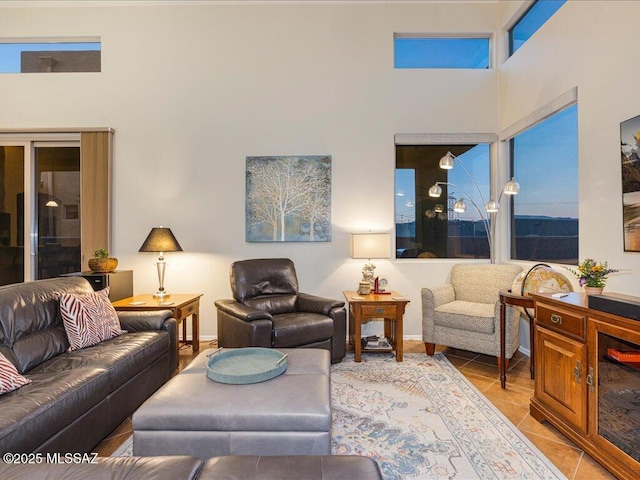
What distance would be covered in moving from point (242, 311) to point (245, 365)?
1114 millimetres

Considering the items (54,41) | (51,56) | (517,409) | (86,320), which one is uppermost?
(54,41)

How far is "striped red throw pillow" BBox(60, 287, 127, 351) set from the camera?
2389 mm

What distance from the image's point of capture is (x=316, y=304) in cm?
353

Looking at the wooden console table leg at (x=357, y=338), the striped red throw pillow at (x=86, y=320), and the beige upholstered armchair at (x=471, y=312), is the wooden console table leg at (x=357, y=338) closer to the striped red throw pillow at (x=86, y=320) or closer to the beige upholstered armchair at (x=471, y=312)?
the beige upholstered armchair at (x=471, y=312)

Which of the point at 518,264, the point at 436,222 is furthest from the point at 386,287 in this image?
the point at 518,264

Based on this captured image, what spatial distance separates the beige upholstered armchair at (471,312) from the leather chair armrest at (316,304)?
0.94m

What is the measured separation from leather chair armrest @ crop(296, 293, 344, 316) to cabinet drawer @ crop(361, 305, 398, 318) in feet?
0.81

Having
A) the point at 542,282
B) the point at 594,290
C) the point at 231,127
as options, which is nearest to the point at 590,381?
the point at 594,290

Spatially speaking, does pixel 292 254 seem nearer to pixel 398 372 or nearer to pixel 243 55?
pixel 398 372

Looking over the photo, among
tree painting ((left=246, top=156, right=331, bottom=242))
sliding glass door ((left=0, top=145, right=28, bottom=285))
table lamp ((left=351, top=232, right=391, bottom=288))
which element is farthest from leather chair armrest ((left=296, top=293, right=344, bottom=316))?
sliding glass door ((left=0, top=145, right=28, bottom=285))

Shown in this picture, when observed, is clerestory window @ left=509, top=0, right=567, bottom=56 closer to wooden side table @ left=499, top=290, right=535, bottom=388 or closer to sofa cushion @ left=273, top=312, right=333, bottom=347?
wooden side table @ left=499, top=290, right=535, bottom=388

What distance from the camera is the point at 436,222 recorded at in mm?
4352

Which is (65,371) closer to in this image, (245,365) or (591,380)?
(245,365)

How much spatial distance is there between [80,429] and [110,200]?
10.0 feet
